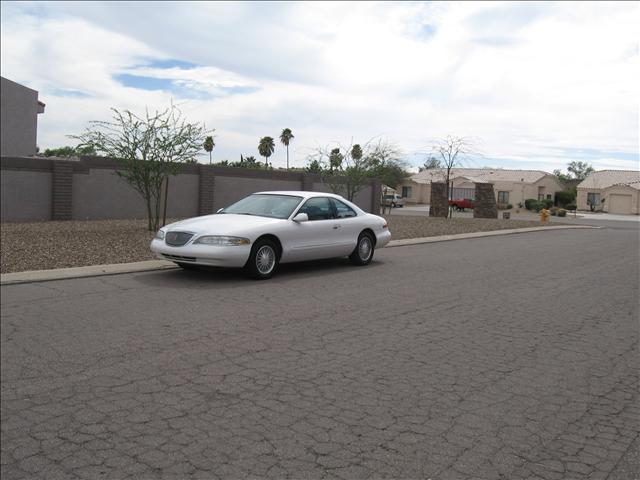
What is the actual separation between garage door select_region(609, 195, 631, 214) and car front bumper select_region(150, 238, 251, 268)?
220ft

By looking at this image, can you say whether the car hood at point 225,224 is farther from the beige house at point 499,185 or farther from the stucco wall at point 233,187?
the beige house at point 499,185

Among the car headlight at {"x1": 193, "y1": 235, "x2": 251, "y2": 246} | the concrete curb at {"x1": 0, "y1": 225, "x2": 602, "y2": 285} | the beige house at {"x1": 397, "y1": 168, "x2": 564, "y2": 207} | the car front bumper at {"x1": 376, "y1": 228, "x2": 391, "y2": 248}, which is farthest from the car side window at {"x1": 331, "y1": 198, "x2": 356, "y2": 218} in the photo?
the beige house at {"x1": 397, "y1": 168, "x2": 564, "y2": 207}

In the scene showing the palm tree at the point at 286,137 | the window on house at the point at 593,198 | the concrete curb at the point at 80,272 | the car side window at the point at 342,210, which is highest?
the palm tree at the point at 286,137

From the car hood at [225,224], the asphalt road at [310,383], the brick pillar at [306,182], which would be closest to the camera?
the asphalt road at [310,383]

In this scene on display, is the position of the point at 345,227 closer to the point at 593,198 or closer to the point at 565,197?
the point at 593,198

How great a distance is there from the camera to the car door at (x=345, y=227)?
12406 mm

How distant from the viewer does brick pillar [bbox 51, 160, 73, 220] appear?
21.5 m

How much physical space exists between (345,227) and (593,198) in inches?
2647

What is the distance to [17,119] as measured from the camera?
29.2 metres

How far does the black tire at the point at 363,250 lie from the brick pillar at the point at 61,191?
12477 mm

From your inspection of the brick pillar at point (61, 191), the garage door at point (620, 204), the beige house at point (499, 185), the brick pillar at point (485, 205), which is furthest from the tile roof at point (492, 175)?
the brick pillar at point (61, 191)

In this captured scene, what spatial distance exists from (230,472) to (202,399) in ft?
Answer: 3.81

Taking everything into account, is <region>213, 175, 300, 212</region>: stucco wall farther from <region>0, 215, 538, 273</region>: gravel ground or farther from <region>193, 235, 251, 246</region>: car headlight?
<region>193, 235, 251, 246</region>: car headlight

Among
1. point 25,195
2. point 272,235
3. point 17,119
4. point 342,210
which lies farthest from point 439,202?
point 272,235
